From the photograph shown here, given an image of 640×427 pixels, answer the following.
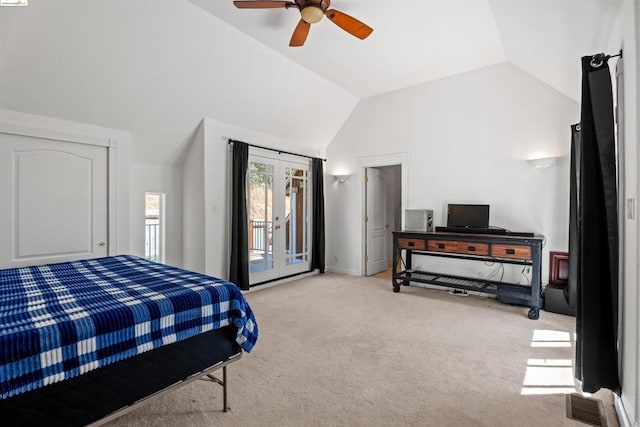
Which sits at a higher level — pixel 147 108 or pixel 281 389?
pixel 147 108

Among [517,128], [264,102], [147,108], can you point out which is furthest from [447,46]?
[147,108]

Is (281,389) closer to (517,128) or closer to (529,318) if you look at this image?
(529,318)

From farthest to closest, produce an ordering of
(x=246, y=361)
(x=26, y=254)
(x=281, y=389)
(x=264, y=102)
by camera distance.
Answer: (x=264, y=102)
(x=26, y=254)
(x=246, y=361)
(x=281, y=389)

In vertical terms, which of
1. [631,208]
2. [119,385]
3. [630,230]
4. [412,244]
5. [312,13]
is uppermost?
[312,13]

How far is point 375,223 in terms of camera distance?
5.95 m

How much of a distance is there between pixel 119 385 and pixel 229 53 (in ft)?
11.2

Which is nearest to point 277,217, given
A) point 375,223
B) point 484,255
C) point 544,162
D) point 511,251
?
point 375,223

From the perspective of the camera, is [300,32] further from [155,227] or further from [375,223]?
[375,223]

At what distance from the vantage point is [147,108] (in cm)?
364

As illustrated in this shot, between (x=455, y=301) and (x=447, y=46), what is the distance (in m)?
3.25

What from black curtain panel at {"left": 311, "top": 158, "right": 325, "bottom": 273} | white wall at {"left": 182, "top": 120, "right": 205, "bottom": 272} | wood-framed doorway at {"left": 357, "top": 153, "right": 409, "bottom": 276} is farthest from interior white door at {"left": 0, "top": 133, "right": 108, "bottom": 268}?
wood-framed doorway at {"left": 357, "top": 153, "right": 409, "bottom": 276}

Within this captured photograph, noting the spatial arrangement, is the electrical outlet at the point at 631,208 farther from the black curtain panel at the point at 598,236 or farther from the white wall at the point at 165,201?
the white wall at the point at 165,201

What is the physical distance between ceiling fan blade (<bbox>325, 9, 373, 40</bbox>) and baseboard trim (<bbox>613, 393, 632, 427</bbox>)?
3140 mm

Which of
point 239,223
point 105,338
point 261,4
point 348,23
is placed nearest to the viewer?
point 105,338
